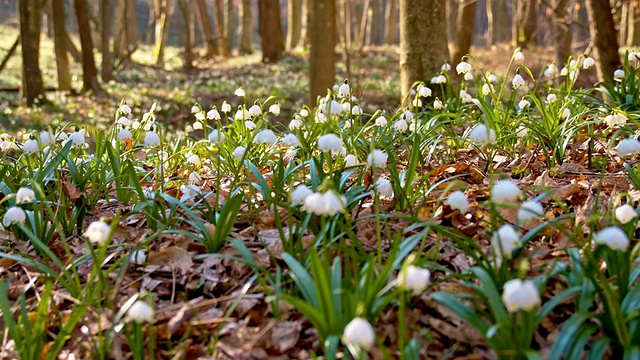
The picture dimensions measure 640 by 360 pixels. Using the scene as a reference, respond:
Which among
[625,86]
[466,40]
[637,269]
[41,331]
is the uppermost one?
[466,40]

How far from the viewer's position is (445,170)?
3.40m

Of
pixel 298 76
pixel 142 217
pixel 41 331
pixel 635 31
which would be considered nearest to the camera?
pixel 41 331

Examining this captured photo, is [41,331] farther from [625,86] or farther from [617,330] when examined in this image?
[625,86]

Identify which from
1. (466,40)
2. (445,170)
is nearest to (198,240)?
(445,170)

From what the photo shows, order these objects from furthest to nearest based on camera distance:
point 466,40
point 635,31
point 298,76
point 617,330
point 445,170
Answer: point 635,31, point 298,76, point 466,40, point 445,170, point 617,330

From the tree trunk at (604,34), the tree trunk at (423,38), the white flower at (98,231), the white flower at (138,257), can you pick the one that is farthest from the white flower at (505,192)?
the tree trunk at (604,34)

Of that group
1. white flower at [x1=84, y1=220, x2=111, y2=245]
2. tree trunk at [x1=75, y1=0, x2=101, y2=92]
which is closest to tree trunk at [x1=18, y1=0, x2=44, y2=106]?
tree trunk at [x1=75, y1=0, x2=101, y2=92]

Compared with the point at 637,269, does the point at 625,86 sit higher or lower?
higher

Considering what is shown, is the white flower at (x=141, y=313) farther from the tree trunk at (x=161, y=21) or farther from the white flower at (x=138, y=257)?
the tree trunk at (x=161, y=21)

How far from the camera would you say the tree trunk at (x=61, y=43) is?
12.1m

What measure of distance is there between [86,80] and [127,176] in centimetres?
1021

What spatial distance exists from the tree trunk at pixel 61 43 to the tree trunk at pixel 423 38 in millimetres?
8987

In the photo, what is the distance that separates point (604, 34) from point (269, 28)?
38.2 feet

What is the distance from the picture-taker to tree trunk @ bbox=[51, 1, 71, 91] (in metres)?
12.1
